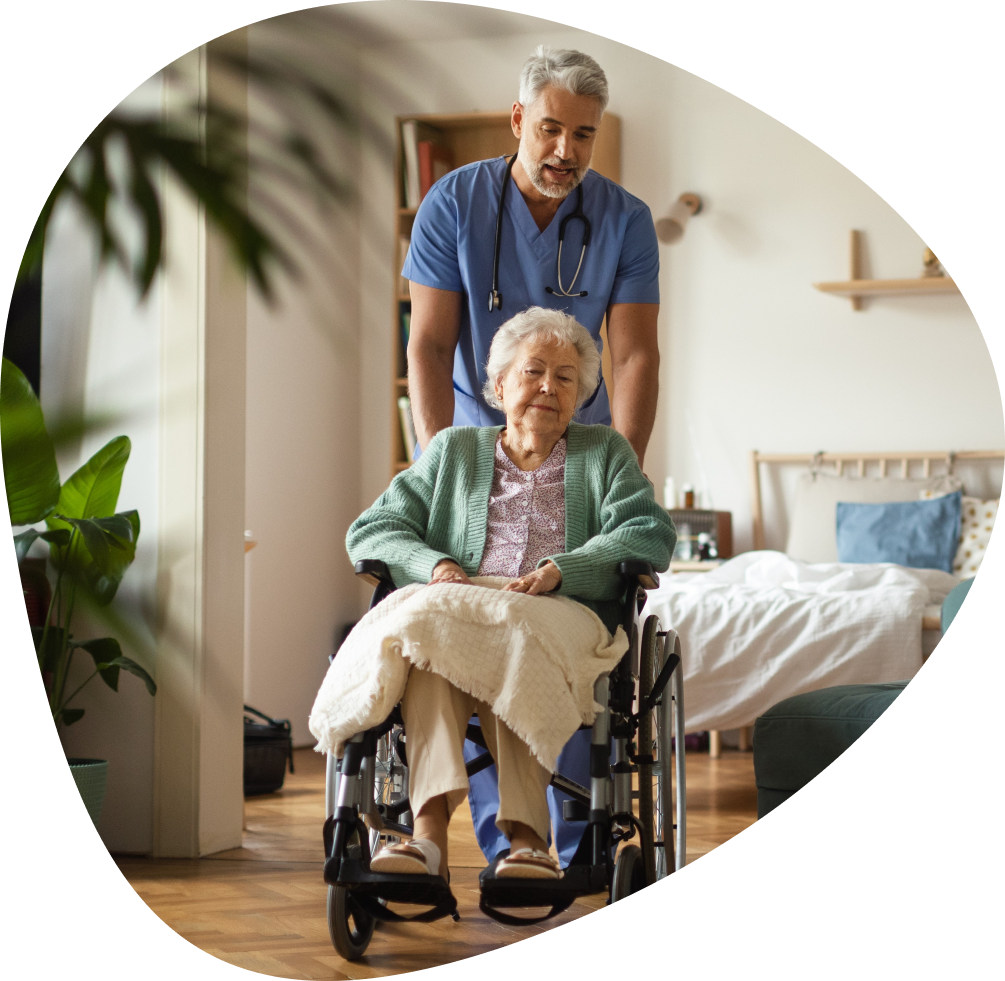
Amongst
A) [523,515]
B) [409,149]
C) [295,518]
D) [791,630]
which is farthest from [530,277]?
[295,518]

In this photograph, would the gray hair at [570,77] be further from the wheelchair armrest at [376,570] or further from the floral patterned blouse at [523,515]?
the wheelchair armrest at [376,570]

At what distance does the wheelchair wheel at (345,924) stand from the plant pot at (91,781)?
0.81 metres

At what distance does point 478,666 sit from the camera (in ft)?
5.14

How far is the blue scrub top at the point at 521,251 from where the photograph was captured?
6.83 ft

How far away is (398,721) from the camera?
64.4 inches

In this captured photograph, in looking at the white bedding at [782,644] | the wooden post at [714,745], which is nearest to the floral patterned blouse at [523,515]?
the white bedding at [782,644]

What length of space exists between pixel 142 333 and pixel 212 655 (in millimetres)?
105

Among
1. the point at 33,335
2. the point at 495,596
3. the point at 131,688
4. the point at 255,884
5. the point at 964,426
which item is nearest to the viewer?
the point at 33,335

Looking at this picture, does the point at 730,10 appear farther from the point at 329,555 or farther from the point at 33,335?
A: the point at 329,555

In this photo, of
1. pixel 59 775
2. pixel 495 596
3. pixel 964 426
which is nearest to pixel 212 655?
pixel 59 775

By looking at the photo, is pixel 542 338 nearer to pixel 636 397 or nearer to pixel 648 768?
pixel 636 397

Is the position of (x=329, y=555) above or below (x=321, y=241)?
below

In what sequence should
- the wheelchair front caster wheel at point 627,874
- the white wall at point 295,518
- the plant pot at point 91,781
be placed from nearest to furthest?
the wheelchair front caster wheel at point 627,874 < the plant pot at point 91,781 < the white wall at point 295,518

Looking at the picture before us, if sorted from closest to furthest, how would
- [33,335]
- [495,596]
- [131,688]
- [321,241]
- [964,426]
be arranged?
[321,241], [33,335], [495,596], [131,688], [964,426]
